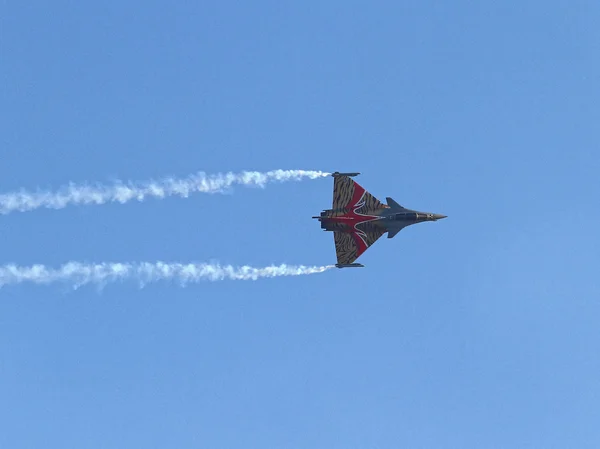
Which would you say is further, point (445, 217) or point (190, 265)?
point (445, 217)

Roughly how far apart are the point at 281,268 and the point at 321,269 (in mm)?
4609

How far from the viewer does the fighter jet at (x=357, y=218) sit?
157 meters

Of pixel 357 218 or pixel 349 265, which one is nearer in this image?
pixel 357 218

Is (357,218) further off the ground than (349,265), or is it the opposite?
(357,218)

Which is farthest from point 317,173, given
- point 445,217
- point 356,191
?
point 445,217

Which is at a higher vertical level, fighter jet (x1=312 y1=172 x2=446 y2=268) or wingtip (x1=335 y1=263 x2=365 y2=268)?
fighter jet (x1=312 y1=172 x2=446 y2=268)

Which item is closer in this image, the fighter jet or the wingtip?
the fighter jet

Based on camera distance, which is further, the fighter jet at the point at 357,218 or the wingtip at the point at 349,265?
the wingtip at the point at 349,265

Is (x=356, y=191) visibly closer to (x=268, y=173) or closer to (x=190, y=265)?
(x=268, y=173)

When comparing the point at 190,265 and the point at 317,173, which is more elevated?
the point at 317,173

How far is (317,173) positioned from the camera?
519 feet

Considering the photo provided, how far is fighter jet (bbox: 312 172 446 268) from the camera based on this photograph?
514ft

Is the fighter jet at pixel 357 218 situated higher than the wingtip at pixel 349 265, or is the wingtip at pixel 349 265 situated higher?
the fighter jet at pixel 357 218

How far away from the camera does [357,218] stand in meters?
157
